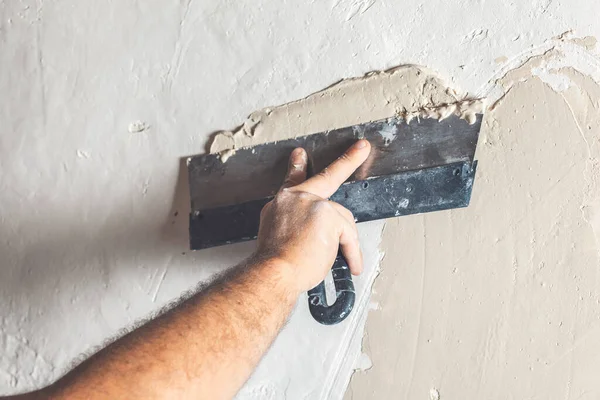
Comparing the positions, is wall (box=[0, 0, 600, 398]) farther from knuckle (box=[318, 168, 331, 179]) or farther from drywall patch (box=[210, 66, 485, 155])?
knuckle (box=[318, 168, 331, 179])

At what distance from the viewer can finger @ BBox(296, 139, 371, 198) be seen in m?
0.84

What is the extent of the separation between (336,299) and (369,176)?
0.68 ft

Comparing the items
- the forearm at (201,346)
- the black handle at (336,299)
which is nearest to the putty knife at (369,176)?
the black handle at (336,299)

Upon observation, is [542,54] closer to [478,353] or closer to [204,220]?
[478,353]

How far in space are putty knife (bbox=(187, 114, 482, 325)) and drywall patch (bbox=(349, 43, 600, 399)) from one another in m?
0.03

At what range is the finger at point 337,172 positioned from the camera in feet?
2.75

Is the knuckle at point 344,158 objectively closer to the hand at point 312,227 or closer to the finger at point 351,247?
the hand at point 312,227

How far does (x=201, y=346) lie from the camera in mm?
653

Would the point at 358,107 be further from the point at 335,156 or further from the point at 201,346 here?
the point at 201,346

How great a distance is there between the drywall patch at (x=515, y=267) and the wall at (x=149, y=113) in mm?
10

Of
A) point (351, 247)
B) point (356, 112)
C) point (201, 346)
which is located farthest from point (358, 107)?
point (201, 346)

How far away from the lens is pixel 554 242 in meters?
0.82

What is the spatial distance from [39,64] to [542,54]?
3.22 feet

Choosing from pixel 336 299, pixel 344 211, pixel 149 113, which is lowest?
pixel 336 299
